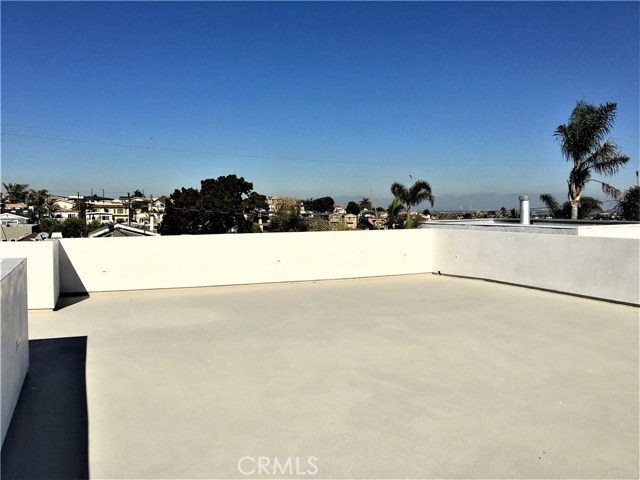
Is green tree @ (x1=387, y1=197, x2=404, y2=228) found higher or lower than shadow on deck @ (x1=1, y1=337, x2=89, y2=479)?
higher

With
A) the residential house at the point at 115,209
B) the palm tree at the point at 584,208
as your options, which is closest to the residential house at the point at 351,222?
the palm tree at the point at 584,208

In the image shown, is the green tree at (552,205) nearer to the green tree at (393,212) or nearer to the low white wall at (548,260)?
the green tree at (393,212)

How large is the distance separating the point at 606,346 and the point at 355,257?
639 cm

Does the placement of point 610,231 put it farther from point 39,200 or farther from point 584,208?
point 39,200

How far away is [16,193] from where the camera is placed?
5959 centimetres

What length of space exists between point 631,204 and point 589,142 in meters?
4.35

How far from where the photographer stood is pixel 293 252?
1086 cm

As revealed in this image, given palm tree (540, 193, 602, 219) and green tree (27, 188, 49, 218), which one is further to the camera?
green tree (27, 188, 49, 218)

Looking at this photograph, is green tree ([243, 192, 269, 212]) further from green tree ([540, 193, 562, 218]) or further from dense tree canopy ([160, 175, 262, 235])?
green tree ([540, 193, 562, 218])

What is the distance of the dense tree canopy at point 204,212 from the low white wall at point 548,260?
24354 mm

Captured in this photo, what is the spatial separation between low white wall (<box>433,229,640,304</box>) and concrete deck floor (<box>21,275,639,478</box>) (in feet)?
2.20

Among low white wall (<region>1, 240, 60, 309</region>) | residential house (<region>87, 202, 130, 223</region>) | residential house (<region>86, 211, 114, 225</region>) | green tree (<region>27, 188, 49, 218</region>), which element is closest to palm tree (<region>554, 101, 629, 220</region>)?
low white wall (<region>1, 240, 60, 309</region>)

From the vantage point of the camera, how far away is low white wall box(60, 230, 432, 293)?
930 cm

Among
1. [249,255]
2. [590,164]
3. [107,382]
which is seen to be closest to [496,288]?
[249,255]
